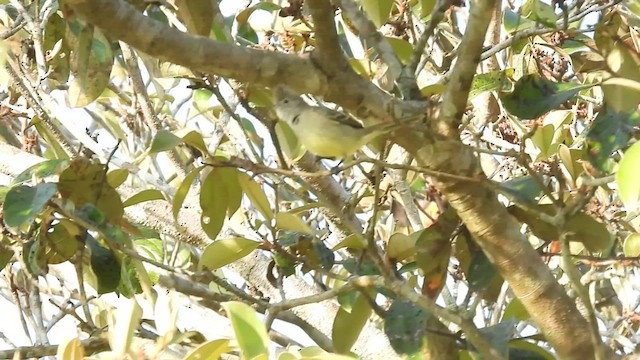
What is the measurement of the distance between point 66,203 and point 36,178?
0.09m

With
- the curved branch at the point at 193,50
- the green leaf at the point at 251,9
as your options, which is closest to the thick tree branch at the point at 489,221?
the curved branch at the point at 193,50

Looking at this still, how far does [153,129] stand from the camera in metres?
1.47

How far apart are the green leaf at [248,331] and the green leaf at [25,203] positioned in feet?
0.72

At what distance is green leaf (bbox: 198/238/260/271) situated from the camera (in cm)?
90

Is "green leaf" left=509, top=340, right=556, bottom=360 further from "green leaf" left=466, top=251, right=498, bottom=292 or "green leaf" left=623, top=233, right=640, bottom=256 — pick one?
"green leaf" left=623, top=233, right=640, bottom=256

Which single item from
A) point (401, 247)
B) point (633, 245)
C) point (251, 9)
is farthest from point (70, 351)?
point (633, 245)

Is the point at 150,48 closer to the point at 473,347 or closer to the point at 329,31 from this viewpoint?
the point at 329,31

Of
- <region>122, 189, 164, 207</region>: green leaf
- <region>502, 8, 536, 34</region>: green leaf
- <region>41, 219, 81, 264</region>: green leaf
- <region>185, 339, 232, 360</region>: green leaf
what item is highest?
<region>502, 8, 536, 34</region>: green leaf

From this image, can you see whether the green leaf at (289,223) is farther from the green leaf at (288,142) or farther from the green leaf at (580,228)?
the green leaf at (580,228)

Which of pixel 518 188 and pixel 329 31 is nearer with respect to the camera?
pixel 329 31

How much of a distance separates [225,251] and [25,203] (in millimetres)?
246

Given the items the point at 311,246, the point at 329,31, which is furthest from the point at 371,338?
the point at 329,31

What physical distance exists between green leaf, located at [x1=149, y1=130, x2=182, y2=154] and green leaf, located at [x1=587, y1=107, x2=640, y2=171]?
423 mm

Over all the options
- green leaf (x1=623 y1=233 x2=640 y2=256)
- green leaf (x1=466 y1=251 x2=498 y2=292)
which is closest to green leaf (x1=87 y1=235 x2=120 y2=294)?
green leaf (x1=466 y1=251 x2=498 y2=292)
